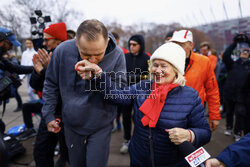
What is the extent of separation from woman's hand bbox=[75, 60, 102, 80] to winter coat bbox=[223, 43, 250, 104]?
11.3 feet

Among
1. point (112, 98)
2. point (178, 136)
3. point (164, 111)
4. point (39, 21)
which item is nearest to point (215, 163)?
point (178, 136)

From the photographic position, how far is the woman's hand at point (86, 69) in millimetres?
1321

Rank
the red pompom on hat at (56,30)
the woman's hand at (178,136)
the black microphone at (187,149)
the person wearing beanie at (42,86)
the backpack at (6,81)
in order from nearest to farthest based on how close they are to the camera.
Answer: the black microphone at (187,149)
the woman's hand at (178,136)
the person wearing beanie at (42,86)
the red pompom on hat at (56,30)
the backpack at (6,81)

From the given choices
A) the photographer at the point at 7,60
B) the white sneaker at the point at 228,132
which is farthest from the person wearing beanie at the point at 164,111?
the white sneaker at the point at 228,132

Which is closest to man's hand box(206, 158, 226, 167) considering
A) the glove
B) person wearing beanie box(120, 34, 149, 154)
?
person wearing beanie box(120, 34, 149, 154)

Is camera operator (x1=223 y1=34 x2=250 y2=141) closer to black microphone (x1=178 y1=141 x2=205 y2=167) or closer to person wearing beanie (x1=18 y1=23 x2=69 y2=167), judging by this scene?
black microphone (x1=178 y1=141 x2=205 y2=167)

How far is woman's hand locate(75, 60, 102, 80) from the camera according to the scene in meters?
1.32

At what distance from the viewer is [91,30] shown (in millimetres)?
1359

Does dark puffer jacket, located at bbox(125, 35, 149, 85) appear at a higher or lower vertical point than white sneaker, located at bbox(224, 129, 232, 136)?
higher

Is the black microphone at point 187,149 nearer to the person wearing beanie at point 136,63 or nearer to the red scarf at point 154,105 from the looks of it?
the red scarf at point 154,105

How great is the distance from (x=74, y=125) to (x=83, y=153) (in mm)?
Result: 332

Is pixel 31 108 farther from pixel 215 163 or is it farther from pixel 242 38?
pixel 242 38

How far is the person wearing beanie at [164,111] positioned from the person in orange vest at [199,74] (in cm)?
69

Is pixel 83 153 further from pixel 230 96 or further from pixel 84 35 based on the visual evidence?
pixel 230 96
